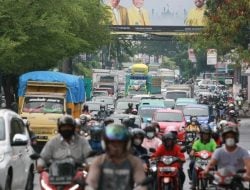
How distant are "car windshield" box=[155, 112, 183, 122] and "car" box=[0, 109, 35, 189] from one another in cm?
2195

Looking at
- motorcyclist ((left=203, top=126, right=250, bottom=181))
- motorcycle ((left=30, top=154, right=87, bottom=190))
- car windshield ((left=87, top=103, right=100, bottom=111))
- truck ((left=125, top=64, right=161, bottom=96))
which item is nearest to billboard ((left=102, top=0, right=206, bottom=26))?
truck ((left=125, top=64, right=161, bottom=96))

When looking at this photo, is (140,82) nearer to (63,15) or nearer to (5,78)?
(5,78)

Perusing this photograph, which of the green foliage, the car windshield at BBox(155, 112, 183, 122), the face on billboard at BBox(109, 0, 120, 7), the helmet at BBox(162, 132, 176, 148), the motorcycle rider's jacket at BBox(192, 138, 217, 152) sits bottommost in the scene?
A: the car windshield at BBox(155, 112, 183, 122)

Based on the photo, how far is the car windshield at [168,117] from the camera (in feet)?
133

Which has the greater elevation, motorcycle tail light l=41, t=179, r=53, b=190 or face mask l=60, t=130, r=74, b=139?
face mask l=60, t=130, r=74, b=139

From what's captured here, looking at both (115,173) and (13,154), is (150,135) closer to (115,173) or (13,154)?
(13,154)

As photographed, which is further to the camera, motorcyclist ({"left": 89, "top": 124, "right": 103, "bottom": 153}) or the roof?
the roof

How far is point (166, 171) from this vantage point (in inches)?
718

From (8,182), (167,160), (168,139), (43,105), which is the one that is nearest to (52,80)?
(43,105)

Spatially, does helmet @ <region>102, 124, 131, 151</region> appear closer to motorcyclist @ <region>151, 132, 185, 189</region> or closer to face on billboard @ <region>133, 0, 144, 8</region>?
motorcyclist @ <region>151, 132, 185, 189</region>

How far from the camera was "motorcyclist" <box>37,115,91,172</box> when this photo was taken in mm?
12812


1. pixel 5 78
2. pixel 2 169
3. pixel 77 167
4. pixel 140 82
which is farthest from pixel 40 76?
pixel 140 82

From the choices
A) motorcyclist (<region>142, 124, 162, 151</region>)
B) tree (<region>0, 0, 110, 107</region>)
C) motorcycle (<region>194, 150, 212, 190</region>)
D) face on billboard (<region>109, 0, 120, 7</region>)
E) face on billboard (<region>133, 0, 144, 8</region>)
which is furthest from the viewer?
face on billboard (<region>133, 0, 144, 8</region>)

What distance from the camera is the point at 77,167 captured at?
12570 millimetres
